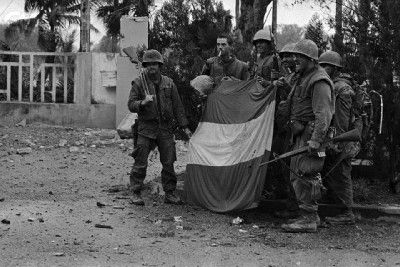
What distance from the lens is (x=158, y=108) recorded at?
32.2 ft

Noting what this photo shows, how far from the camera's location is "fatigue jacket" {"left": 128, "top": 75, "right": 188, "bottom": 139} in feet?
32.1

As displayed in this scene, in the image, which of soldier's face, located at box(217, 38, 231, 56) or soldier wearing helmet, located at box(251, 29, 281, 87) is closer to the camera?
soldier wearing helmet, located at box(251, 29, 281, 87)

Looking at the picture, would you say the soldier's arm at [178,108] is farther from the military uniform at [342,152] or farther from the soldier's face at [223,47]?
A: the military uniform at [342,152]

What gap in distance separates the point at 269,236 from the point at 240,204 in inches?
34.6

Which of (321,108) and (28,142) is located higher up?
(321,108)

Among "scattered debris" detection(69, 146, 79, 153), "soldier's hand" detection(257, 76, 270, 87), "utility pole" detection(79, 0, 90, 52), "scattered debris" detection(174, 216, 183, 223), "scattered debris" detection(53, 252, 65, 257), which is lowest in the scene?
"scattered debris" detection(174, 216, 183, 223)

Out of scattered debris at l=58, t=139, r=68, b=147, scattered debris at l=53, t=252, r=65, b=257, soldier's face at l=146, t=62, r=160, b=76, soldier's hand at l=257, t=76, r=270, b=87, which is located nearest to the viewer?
scattered debris at l=53, t=252, r=65, b=257

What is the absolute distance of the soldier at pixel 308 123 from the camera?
316 inches

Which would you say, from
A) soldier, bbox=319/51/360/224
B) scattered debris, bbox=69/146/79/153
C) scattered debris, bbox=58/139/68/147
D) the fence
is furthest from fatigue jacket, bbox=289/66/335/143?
the fence

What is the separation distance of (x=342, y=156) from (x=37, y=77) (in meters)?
11.5

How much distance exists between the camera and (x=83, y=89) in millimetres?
18250

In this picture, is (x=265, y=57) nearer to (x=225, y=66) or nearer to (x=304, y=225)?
(x=225, y=66)

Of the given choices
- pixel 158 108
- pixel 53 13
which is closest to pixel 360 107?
pixel 158 108

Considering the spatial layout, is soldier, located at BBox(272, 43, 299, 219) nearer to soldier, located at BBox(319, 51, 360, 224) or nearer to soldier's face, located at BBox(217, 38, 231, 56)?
soldier, located at BBox(319, 51, 360, 224)
